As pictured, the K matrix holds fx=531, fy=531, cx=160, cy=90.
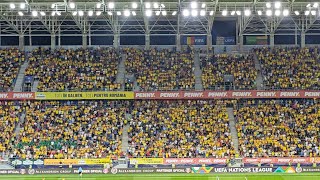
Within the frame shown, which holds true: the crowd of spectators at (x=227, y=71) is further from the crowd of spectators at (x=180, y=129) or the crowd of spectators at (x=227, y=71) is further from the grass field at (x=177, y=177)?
the grass field at (x=177, y=177)

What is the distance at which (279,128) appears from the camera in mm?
50250

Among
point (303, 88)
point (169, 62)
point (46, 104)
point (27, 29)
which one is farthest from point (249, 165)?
point (27, 29)

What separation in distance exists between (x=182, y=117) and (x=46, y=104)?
1389cm

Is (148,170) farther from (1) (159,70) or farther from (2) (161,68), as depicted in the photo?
(2) (161,68)

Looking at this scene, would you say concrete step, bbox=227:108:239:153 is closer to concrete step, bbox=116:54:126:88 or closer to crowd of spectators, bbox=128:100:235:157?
crowd of spectators, bbox=128:100:235:157

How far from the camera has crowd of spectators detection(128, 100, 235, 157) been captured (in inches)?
1874

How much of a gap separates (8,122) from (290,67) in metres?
29.6

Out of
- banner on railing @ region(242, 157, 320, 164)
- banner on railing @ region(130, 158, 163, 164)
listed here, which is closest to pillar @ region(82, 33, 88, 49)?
banner on railing @ region(130, 158, 163, 164)

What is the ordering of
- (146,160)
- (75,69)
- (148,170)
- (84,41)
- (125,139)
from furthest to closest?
(84,41)
(75,69)
(125,139)
(146,160)
(148,170)

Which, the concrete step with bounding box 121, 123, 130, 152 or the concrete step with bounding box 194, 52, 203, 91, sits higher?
the concrete step with bounding box 194, 52, 203, 91

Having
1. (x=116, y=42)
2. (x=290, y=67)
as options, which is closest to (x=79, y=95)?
(x=116, y=42)

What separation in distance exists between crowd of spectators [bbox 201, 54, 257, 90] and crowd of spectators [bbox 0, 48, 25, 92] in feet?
65.3

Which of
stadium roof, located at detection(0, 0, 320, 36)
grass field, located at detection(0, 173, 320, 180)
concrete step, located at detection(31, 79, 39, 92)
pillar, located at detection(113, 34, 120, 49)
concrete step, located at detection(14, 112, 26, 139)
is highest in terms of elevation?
stadium roof, located at detection(0, 0, 320, 36)

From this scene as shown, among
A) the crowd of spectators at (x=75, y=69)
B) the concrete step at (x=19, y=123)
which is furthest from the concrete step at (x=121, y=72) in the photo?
the concrete step at (x=19, y=123)
